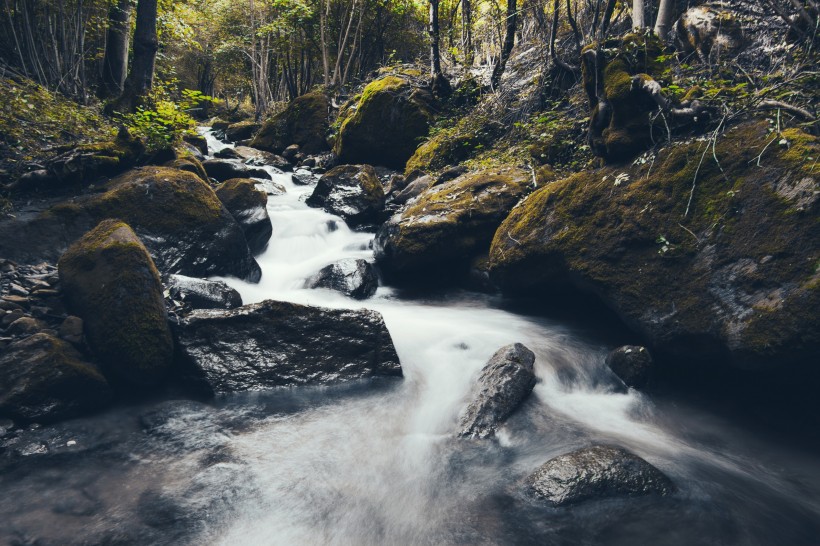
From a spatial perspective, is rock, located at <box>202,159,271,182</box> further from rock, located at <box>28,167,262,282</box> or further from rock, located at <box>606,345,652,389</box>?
rock, located at <box>606,345,652,389</box>

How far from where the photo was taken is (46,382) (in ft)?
13.0

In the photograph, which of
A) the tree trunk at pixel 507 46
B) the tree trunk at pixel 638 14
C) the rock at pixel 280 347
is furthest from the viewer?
the tree trunk at pixel 507 46

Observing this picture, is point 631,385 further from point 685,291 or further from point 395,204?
point 395,204

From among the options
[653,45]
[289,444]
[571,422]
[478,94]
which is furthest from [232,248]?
[478,94]

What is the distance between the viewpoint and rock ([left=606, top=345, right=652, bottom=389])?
4879 mm

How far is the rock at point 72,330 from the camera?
171 inches

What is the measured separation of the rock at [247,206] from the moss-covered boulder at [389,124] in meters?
5.29

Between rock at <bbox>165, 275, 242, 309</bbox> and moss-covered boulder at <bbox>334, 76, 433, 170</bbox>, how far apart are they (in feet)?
27.0

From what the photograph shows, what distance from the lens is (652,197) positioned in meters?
5.00

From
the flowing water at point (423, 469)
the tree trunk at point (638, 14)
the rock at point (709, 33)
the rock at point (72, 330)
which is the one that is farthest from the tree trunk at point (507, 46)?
the rock at point (72, 330)

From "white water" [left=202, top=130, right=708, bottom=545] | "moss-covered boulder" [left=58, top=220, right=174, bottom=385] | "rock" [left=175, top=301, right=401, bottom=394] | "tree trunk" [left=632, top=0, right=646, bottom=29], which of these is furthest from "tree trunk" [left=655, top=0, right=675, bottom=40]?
"moss-covered boulder" [left=58, top=220, right=174, bottom=385]

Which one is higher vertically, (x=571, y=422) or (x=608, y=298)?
(x=608, y=298)

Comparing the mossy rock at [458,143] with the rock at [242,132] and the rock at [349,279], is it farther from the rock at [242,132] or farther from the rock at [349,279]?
the rock at [242,132]

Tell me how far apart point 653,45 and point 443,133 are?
6.46 m
